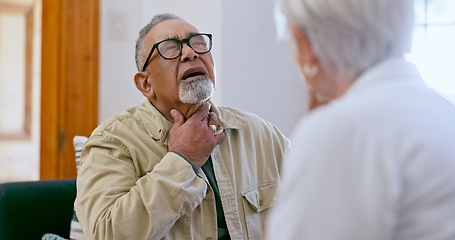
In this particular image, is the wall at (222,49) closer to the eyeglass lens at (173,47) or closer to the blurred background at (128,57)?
the blurred background at (128,57)

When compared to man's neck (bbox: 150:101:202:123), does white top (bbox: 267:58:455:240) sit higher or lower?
lower

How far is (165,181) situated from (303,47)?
628 mm

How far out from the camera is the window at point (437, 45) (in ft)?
7.22

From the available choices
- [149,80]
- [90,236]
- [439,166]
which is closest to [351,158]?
[439,166]

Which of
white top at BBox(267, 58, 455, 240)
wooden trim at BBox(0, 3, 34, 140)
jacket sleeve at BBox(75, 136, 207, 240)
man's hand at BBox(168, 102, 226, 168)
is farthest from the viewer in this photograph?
wooden trim at BBox(0, 3, 34, 140)

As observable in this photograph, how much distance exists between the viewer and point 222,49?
239cm

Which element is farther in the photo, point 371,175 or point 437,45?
point 437,45

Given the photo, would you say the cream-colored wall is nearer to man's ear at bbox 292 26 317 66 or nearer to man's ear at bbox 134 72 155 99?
man's ear at bbox 134 72 155 99

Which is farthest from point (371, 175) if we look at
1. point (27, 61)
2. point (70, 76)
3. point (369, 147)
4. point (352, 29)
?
point (27, 61)

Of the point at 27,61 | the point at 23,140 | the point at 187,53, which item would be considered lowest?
the point at 23,140

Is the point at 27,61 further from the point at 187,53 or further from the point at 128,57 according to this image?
the point at 187,53

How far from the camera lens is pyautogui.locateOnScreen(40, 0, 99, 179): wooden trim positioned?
2.34 meters

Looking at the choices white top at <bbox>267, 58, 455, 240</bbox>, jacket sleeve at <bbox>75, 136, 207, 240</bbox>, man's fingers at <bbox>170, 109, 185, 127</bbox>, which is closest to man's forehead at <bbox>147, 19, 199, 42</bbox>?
man's fingers at <bbox>170, 109, 185, 127</bbox>

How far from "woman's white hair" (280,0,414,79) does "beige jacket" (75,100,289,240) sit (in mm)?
654
